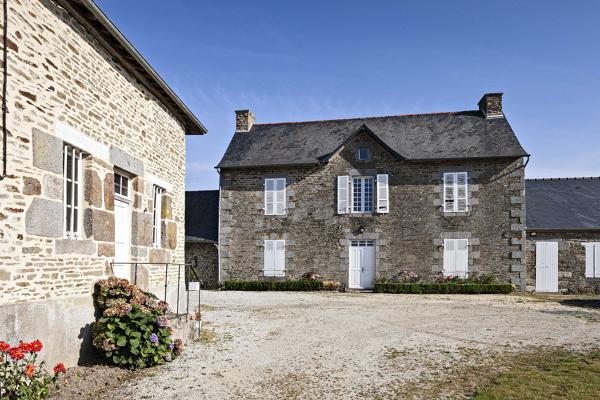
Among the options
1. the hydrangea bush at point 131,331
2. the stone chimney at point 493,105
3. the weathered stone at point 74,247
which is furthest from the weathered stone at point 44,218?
the stone chimney at point 493,105

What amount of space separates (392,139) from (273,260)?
663cm

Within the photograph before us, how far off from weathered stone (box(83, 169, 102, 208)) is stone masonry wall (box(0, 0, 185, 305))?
1cm

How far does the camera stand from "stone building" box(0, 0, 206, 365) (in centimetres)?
510

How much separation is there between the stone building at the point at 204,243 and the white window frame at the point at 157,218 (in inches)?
392

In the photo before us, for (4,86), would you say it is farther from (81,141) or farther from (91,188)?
(91,188)

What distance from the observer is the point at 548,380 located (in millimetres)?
5457

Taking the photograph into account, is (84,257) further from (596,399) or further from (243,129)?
(243,129)

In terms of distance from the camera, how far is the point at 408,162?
59.4ft

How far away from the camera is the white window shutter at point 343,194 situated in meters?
18.2

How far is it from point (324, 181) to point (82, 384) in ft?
45.6

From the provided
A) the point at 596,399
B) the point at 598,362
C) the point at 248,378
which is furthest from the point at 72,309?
the point at 598,362

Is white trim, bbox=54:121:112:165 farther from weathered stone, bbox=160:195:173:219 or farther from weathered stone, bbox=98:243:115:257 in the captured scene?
weathered stone, bbox=160:195:173:219

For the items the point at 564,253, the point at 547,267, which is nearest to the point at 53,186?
the point at 547,267

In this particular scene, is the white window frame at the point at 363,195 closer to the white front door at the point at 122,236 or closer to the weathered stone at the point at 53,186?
the white front door at the point at 122,236
